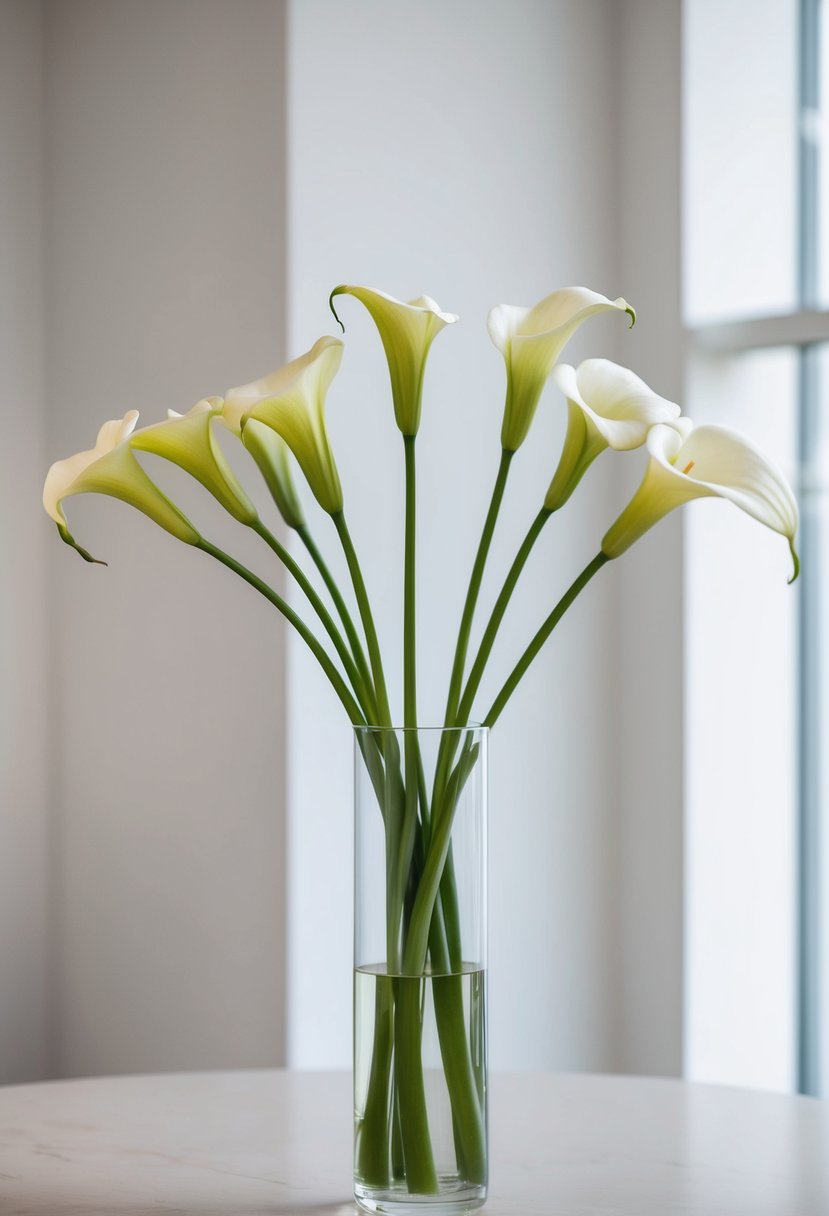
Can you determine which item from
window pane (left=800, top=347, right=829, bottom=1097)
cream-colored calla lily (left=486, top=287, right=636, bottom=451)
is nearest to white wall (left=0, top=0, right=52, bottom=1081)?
window pane (left=800, top=347, right=829, bottom=1097)

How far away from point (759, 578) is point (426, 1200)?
5.20ft

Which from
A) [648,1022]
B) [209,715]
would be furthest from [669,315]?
[648,1022]

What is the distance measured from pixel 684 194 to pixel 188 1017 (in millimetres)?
1500

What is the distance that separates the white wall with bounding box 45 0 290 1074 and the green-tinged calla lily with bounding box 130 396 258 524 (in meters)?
1.04

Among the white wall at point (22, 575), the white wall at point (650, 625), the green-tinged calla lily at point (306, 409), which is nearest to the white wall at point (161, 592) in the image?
the white wall at point (22, 575)

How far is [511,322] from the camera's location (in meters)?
0.98

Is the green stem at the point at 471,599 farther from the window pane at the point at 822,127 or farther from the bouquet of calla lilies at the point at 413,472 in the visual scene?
the window pane at the point at 822,127

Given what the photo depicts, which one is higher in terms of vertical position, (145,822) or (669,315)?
(669,315)

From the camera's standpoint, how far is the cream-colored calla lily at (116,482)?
96cm

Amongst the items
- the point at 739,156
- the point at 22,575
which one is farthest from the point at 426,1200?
the point at 739,156

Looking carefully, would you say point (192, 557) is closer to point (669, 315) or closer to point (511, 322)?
point (669, 315)

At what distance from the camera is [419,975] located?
3.11 ft

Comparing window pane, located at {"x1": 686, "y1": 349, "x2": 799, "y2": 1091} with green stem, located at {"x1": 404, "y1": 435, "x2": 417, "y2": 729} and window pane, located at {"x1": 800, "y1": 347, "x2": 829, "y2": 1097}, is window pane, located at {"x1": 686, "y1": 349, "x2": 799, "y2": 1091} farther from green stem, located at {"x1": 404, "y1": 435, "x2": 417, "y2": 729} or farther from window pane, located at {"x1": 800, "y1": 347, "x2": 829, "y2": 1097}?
green stem, located at {"x1": 404, "y1": 435, "x2": 417, "y2": 729}

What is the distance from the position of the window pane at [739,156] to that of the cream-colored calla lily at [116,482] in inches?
58.5
